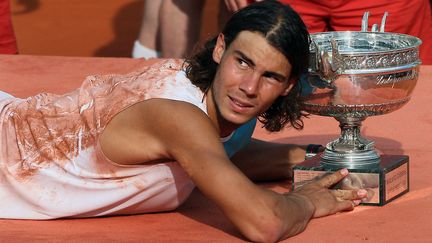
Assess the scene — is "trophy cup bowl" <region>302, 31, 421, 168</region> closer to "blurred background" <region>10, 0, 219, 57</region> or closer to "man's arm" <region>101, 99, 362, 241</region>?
"man's arm" <region>101, 99, 362, 241</region>

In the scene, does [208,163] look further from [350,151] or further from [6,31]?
[6,31]

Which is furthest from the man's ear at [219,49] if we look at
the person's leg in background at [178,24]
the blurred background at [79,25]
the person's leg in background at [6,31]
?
the blurred background at [79,25]

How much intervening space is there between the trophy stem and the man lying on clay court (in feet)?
0.32

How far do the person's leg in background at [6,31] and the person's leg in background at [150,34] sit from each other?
68cm

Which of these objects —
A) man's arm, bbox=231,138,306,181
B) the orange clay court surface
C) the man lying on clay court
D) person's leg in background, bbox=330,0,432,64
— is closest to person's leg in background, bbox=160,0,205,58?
the orange clay court surface

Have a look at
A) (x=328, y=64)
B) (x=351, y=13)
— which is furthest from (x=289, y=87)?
(x=351, y=13)

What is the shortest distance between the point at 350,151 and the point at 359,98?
17 cm

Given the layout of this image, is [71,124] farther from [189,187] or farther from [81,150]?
[189,187]

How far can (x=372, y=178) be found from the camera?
344 cm

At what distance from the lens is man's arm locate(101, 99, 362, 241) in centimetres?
308

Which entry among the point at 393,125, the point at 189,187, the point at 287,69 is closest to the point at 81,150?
the point at 189,187

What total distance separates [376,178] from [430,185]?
0.29 m

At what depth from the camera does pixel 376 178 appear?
11.3ft

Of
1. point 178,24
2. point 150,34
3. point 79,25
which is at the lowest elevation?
point 79,25
